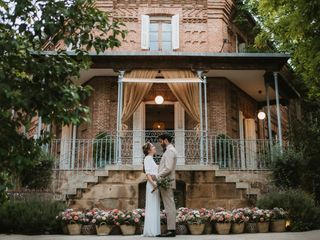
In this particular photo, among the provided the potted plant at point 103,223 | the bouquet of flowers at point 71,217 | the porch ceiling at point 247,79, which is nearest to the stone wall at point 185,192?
the bouquet of flowers at point 71,217

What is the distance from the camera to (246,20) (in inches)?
766

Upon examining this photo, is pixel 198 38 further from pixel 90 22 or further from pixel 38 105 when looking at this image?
pixel 38 105

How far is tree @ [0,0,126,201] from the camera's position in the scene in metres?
5.01

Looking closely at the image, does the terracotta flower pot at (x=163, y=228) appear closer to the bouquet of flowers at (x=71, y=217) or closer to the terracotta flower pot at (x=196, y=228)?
the terracotta flower pot at (x=196, y=228)

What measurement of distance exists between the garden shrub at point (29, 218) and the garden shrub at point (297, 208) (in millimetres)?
5145

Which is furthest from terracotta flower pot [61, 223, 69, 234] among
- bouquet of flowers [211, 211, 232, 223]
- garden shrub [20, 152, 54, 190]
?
garden shrub [20, 152, 54, 190]

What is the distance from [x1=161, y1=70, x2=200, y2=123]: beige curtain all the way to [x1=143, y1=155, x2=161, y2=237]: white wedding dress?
6.60 metres

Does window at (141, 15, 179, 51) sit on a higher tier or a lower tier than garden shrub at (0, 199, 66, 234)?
higher

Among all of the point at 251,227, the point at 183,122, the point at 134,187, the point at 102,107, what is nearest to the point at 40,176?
the point at 134,187

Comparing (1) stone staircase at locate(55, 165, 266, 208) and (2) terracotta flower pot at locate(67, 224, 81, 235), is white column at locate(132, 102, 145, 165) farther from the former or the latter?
(2) terracotta flower pot at locate(67, 224, 81, 235)

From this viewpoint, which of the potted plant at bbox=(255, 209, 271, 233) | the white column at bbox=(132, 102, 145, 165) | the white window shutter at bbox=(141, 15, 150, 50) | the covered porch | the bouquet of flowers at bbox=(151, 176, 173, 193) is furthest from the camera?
the white window shutter at bbox=(141, 15, 150, 50)

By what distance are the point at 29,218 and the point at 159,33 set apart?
1079 centimetres

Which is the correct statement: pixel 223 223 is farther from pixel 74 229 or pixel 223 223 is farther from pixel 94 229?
pixel 74 229

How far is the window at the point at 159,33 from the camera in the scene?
17578 millimetres
